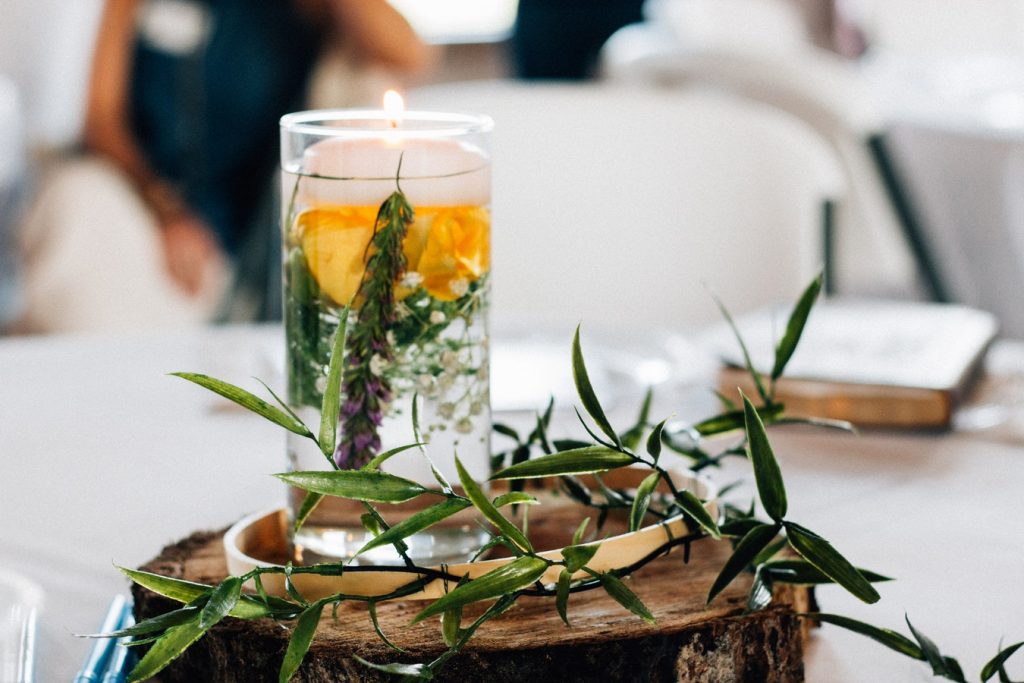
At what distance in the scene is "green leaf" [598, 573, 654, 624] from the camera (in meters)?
0.41

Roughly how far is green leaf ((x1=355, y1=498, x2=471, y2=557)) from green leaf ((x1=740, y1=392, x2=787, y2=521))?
0.09m

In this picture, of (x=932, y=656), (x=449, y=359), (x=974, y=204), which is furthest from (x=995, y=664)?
(x=974, y=204)

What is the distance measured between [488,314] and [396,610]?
134 mm

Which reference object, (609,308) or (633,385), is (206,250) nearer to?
(609,308)

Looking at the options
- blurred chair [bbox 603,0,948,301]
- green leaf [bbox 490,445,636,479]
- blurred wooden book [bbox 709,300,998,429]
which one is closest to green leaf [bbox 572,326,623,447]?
green leaf [bbox 490,445,636,479]

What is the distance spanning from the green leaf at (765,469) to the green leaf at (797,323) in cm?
10

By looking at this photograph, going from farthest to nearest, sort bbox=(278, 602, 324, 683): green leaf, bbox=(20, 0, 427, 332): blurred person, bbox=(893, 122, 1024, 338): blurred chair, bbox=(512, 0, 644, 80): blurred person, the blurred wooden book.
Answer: bbox=(512, 0, 644, 80): blurred person → bbox=(20, 0, 427, 332): blurred person → bbox=(893, 122, 1024, 338): blurred chair → the blurred wooden book → bbox=(278, 602, 324, 683): green leaf

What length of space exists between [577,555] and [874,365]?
0.48 metres

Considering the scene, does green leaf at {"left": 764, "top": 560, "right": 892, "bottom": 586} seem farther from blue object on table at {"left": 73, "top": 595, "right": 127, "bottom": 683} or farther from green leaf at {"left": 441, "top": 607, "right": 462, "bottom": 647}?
blue object on table at {"left": 73, "top": 595, "right": 127, "bottom": 683}

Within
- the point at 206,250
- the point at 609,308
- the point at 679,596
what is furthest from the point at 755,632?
the point at 206,250

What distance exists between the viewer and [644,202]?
157cm

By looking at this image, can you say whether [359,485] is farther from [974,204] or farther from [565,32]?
[565,32]

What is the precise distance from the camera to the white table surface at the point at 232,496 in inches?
21.0

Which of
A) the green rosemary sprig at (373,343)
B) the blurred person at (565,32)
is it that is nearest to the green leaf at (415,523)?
the green rosemary sprig at (373,343)
